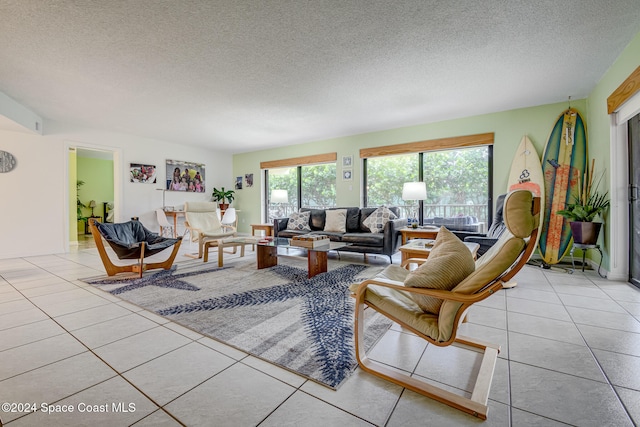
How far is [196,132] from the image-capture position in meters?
5.86

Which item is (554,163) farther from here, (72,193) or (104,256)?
(72,193)

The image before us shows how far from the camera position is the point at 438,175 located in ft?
17.3

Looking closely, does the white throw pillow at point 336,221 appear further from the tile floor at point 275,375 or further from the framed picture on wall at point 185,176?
the framed picture on wall at point 185,176

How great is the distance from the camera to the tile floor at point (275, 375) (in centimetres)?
115

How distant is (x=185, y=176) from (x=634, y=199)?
8.05m

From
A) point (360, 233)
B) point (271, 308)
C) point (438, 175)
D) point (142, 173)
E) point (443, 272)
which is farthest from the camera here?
point (142, 173)

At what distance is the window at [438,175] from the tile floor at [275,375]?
287 centimetres

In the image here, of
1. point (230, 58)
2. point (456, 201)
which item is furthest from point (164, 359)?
point (456, 201)

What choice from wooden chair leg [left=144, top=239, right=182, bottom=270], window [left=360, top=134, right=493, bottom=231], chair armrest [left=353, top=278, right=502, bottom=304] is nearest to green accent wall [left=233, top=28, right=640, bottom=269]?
window [left=360, top=134, right=493, bottom=231]

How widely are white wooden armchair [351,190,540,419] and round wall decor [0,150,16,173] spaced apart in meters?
6.45

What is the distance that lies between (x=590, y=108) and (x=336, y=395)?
16.7 ft

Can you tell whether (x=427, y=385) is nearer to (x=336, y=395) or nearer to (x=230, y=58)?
(x=336, y=395)

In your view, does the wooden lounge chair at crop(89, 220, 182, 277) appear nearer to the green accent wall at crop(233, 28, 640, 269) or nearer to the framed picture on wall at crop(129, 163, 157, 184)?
the framed picture on wall at crop(129, 163, 157, 184)

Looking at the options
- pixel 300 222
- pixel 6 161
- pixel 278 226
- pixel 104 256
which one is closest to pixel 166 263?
pixel 104 256
